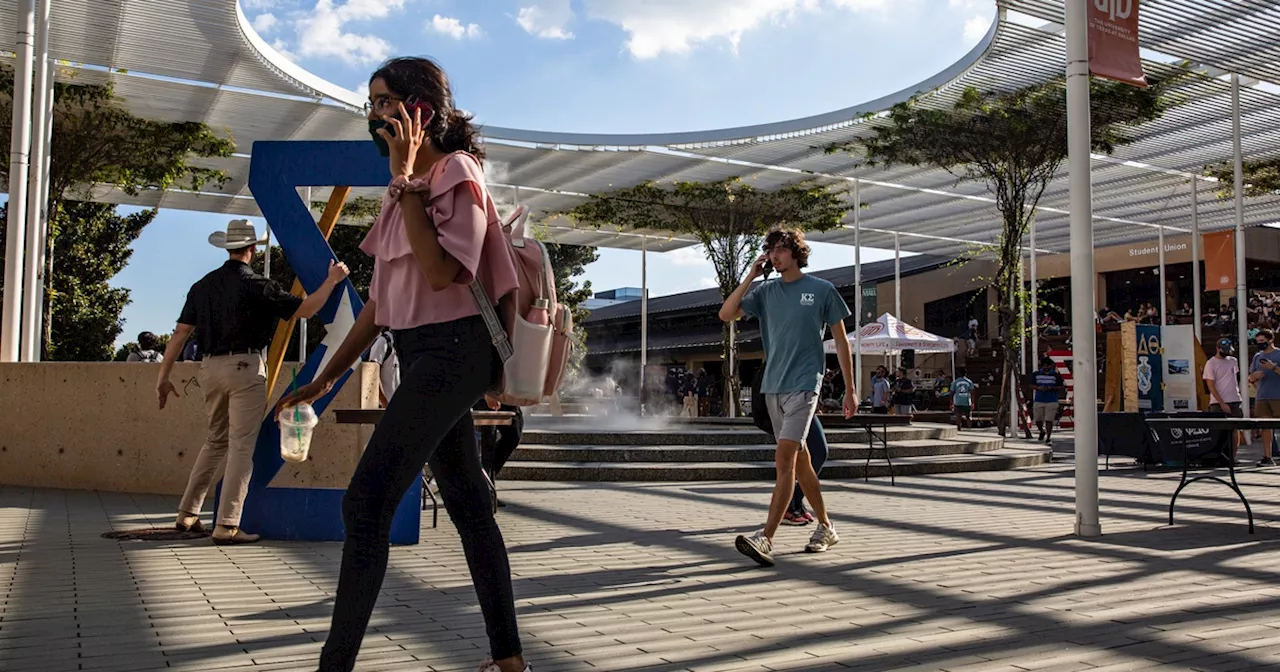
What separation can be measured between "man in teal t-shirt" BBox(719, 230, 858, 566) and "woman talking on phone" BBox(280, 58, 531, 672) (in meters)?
2.66

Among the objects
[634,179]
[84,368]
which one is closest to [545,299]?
[84,368]

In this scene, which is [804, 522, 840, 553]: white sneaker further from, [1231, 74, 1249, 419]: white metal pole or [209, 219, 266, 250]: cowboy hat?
[1231, 74, 1249, 419]: white metal pole

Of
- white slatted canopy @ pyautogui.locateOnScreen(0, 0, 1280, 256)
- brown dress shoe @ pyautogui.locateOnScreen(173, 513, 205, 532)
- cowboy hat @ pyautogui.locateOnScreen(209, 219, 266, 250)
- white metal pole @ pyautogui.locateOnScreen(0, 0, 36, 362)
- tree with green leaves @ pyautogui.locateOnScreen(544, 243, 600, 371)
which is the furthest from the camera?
tree with green leaves @ pyautogui.locateOnScreen(544, 243, 600, 371)

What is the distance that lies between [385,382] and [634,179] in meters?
17.3

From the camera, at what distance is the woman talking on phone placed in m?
2.53

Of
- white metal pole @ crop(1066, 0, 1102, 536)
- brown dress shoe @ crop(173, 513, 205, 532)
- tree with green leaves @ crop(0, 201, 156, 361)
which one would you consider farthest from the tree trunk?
brown dress shoe @ crop(173, 513, 205, 532)

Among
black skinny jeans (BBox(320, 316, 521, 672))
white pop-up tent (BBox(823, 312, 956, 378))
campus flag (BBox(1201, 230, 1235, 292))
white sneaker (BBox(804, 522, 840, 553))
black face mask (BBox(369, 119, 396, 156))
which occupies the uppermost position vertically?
campus flag (BBox(1201, 230, 1235, 292))

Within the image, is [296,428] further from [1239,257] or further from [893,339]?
[893,339]

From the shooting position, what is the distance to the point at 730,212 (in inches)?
948

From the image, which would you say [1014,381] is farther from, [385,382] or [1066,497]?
[385,382]

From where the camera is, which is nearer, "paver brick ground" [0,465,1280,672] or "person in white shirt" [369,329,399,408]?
"paver brick ground" [0,465,1280,672]

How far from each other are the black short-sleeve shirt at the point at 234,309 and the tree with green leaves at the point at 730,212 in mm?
17419

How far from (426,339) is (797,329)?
3193 millimetres

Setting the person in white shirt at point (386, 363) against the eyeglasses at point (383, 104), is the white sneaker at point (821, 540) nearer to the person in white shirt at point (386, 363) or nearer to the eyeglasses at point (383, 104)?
the person in white shirt at point (386, 363)
